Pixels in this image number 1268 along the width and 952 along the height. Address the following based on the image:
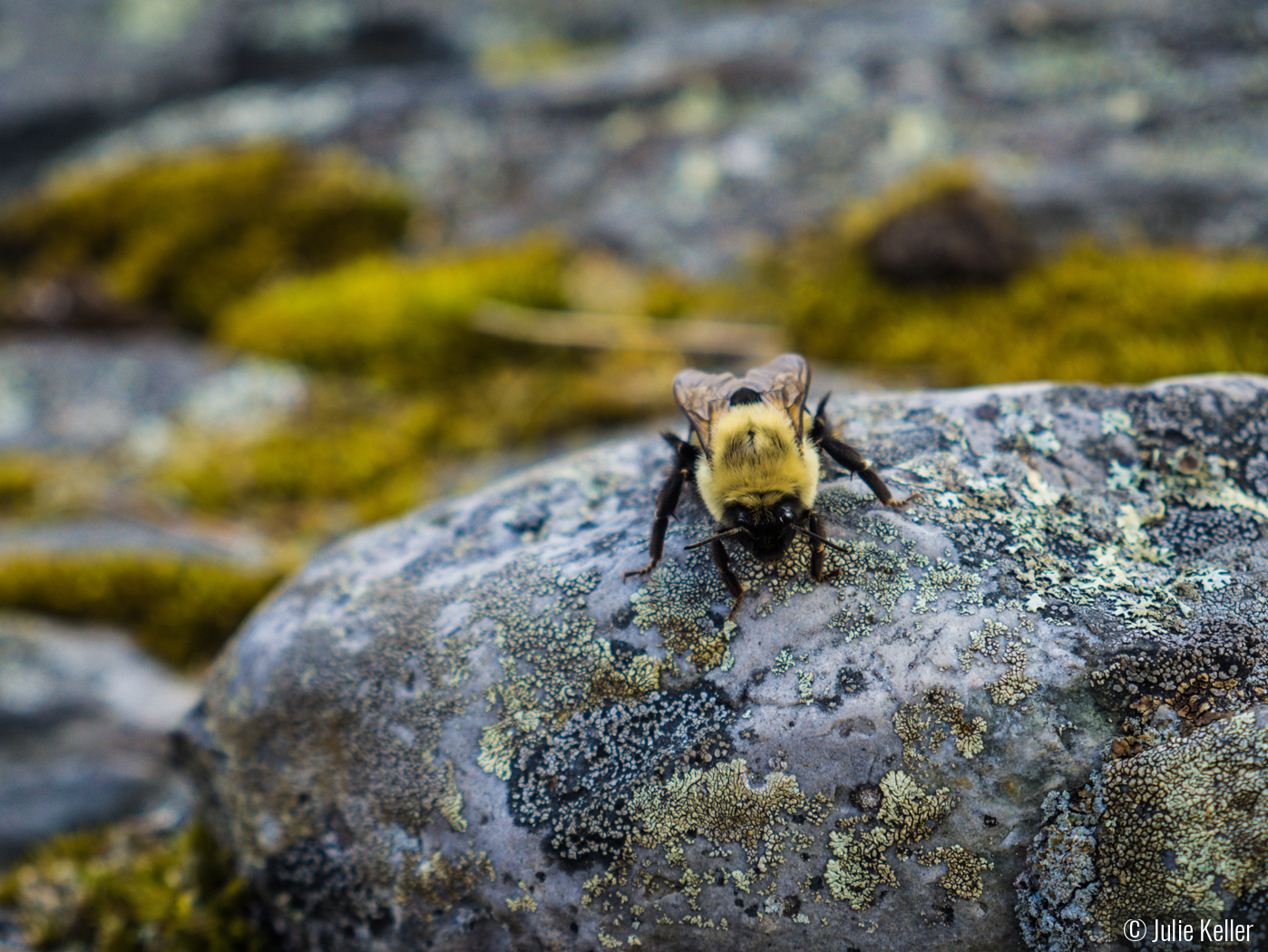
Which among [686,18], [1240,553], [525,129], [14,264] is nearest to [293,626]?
[1240,553]

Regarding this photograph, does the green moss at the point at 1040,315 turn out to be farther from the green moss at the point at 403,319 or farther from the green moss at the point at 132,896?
the green moss at the point at 132,896

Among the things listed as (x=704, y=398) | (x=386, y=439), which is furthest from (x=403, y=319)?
(x=704, y=398)

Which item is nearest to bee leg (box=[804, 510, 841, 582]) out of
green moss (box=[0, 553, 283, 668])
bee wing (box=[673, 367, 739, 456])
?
bee wing (box=[673, 367, 739, 456])

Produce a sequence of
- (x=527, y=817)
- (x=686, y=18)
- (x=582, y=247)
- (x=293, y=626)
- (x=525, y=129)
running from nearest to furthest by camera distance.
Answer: (x=527, y=817) → (x=293, y=626) → (x=582, y=247) → (x=525, y=129) → (x=686, y=18)

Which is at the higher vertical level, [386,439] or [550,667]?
[386,439]

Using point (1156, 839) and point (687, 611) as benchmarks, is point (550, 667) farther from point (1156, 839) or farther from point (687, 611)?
point (1156, 839)

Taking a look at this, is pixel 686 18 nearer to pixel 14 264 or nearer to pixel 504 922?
pixel 14 264
